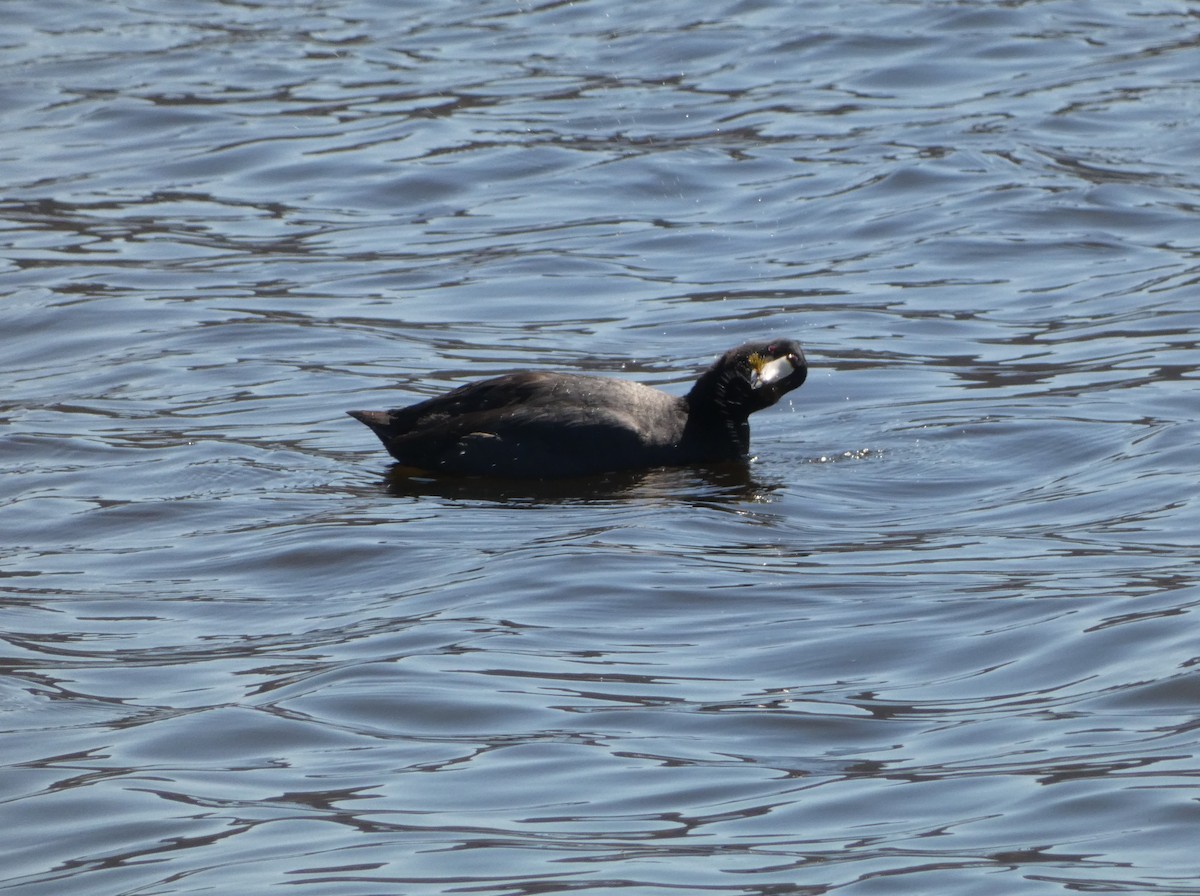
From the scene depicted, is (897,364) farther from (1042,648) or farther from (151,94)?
(151,94)

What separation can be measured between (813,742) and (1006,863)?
1144 millimetres

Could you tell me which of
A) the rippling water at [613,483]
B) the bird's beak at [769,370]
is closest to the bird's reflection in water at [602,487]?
the rippling water at [613,483]

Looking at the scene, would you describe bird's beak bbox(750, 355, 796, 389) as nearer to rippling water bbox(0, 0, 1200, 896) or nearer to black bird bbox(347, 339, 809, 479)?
black bird bbox(347, 339, 809, 479)

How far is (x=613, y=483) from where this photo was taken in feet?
30.4

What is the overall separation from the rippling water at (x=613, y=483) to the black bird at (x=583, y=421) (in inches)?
5.5

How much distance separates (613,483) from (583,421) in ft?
1.00

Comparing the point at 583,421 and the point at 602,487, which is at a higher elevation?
the point at 583,421

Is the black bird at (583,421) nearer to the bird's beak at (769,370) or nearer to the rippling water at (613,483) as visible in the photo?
the bird's beak at (769,370)

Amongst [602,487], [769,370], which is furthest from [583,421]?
[769,370]

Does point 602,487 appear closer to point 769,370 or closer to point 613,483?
point 613,483

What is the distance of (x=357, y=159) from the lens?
17.0 metres

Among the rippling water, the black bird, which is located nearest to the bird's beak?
the black bird

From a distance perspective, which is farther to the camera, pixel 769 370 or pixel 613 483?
pixel 769 370

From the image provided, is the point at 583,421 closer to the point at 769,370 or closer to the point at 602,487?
→ the point at 602,487
